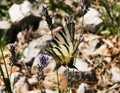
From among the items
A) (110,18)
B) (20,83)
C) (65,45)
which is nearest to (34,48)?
(20,83)

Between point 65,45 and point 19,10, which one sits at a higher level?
point 19,10

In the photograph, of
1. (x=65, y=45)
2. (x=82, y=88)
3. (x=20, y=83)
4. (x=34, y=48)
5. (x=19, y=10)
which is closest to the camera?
(x=65, y=45)

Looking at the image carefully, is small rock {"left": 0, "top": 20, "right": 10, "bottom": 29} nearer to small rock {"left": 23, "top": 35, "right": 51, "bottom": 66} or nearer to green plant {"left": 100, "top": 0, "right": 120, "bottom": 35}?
small rock {"left": 23, "top": 35, "right": 51, "bottom": 66}

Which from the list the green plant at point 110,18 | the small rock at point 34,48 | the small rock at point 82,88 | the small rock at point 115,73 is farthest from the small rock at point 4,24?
the small rock at point 82,88

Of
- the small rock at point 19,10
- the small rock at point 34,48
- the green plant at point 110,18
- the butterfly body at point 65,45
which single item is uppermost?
the small rock at point 19,10

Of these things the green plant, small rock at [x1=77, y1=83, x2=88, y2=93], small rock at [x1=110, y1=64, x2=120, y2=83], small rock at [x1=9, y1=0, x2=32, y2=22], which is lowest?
small rock at [x1=77, y1=83, x2=88, y2=93]

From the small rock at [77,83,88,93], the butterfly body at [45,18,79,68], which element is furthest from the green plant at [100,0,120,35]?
the butterfly body at [45,18,79,68]

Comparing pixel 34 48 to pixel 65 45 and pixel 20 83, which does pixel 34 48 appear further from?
pixel 65 45

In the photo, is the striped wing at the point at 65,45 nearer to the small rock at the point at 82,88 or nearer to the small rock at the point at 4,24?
the small rock at the point at 82,88
